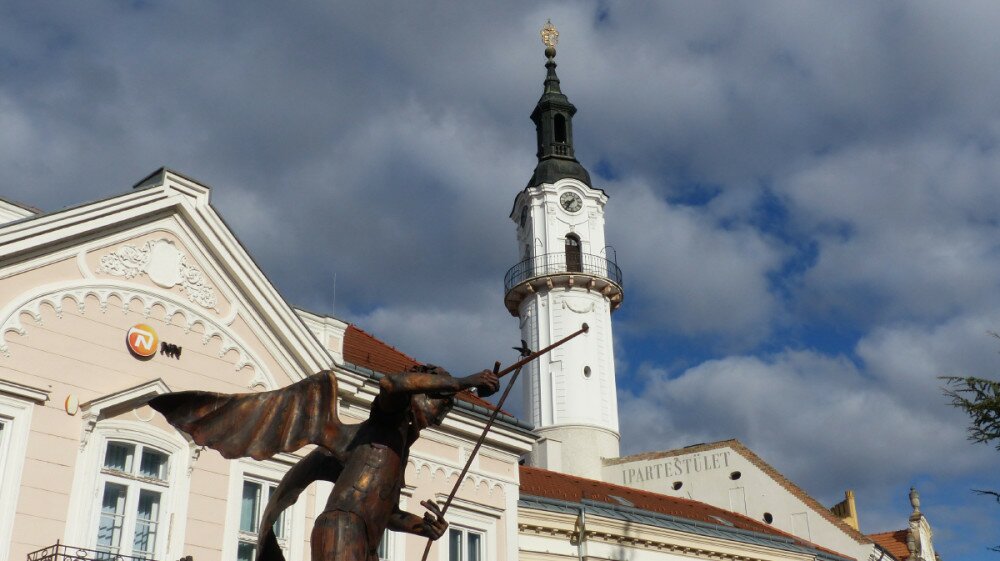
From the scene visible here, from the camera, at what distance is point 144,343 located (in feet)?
56.4

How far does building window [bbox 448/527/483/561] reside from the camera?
2088 centimetres

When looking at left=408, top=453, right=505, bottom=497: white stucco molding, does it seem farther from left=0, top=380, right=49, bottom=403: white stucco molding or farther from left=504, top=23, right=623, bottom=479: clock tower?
left=504, top=23, right=623, bottom=479: clock tower

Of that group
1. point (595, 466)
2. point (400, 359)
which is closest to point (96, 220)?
point (400, 359)

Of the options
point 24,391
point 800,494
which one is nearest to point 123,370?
point 24,391

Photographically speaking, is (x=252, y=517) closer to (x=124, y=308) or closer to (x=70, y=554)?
(x=70, y=554)

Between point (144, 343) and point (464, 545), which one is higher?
point (144, 343)

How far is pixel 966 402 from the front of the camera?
17734mm

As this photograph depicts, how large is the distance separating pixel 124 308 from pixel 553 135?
38.1 m

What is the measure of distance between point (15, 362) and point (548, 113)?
40994 mm

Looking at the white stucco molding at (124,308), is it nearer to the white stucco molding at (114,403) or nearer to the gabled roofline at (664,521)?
the white stucco molding at (114,403)

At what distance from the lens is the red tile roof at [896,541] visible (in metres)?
40.9

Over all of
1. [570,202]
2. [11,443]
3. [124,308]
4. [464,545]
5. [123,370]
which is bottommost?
[464,545]

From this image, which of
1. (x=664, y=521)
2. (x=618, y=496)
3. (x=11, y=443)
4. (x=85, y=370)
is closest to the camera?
(x=11, y=443)

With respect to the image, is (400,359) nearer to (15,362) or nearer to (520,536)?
(520,536)
